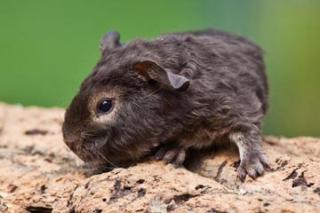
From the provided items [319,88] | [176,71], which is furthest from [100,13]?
[176,71]

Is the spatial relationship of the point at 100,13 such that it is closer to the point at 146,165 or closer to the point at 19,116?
the point at 19,116

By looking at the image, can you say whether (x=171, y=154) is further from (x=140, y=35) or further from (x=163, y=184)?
(x=140, y=35)

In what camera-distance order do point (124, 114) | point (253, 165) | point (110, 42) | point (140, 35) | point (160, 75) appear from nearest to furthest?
1. point (253, 165)
2. point (160, 75)
3. point (124, 114)
4. point (110, 42)
5. point (140, 35)

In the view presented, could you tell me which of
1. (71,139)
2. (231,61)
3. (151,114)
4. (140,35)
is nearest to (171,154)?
(151,114)

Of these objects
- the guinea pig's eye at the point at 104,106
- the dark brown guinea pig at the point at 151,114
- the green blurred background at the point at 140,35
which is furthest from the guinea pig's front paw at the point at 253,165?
the green blurred background at the point at 140,35

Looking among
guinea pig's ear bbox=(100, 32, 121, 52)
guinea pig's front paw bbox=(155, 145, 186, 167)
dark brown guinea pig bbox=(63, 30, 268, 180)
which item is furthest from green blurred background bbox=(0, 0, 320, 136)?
guinea pig's front paw bbox=(155, 145, 186, 167)

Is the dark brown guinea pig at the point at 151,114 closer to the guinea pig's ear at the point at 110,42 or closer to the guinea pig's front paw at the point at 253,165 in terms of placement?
the guinea pig's front paw at the point at 253,165
